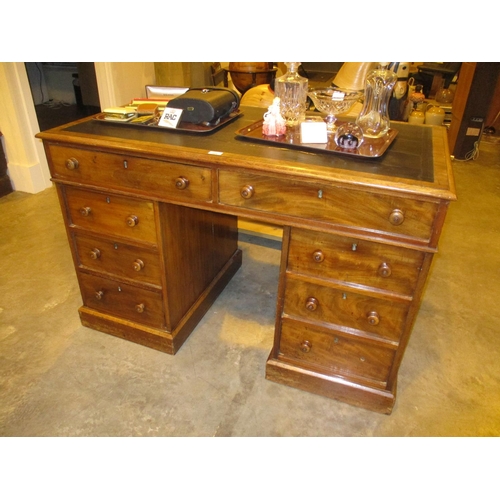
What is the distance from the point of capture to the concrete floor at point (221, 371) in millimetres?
1373

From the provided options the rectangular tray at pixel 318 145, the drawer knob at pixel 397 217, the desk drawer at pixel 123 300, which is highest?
the rectangular tray at pixel 318 145

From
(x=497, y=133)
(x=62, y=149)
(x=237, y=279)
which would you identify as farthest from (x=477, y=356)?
(x=497, y=133)

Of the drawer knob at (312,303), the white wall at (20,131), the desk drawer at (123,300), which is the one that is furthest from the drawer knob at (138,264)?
the white wall at (20,131)

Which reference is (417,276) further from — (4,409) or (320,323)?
(4,409)

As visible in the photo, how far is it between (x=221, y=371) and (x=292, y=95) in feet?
3.51

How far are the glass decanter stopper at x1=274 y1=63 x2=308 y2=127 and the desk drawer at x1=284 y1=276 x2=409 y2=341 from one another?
1.86 feet

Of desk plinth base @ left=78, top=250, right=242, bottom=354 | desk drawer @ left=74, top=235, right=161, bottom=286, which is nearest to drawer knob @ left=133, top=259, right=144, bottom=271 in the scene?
desk drawer @ left=74, top=235, right=161, bottom=286

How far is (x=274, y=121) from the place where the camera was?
1.29 m

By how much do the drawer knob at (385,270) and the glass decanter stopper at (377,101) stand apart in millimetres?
439

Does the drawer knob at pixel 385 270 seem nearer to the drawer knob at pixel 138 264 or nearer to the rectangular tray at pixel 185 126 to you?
the rectangular tray at pixel 185 126

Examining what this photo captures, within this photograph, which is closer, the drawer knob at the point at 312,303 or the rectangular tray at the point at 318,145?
the rectangular tray at the point at 318,145

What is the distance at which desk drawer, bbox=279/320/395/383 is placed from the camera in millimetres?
1336

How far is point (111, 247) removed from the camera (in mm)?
1544

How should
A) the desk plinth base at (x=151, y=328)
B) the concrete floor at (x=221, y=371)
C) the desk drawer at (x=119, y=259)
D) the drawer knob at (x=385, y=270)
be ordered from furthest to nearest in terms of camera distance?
the desk plinth base at (x=151, y=328) < the desk drawer at (x=119, y=259) < the concrete floor at (x=221, y=371) < the drawer knob at (x=385, y=270)
